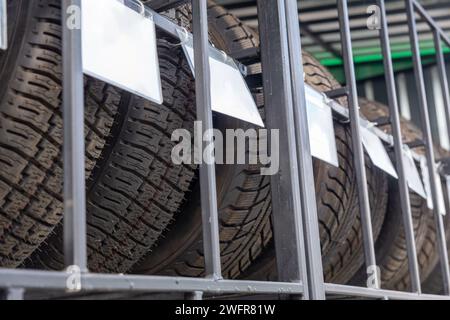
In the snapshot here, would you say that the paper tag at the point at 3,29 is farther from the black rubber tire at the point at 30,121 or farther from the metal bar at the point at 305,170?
the metal bar at the point at 305,170

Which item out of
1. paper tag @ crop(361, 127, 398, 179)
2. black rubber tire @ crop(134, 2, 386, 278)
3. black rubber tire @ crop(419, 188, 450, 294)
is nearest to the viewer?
black rubber tire @ crop(134, 2, 386, 278)

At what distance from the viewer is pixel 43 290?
633mm

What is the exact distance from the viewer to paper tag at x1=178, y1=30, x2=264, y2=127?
1042mm

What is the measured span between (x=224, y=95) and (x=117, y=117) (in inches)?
7.1

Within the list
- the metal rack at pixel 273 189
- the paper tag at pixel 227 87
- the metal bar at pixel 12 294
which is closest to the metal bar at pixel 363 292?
the metal rack at pixel 273 189

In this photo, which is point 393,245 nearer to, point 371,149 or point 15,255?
point 371,149

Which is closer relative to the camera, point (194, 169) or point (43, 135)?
point (43, 135)

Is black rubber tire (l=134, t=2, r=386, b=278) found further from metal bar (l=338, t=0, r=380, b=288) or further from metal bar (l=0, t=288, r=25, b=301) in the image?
metal bar (l=0, t=288, r=25, b=301)

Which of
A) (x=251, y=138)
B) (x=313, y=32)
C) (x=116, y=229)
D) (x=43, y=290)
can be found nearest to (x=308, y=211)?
(x=251, y=138)

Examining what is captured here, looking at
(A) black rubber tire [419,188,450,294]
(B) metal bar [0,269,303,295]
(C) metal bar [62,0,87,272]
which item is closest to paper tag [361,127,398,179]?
(A) black rubber tire [419,188,450,294]

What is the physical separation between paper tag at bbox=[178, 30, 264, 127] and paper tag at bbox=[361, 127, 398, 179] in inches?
22.7

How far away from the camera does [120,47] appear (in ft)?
2.72

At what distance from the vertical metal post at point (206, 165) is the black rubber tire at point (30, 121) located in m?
0.19

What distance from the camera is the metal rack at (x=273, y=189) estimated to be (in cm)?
66
